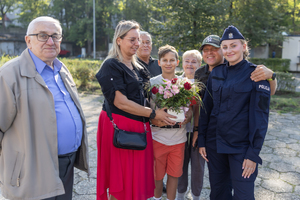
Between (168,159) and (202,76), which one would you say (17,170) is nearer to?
(168,159)

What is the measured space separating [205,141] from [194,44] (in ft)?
28.9

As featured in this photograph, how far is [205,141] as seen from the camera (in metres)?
2.72

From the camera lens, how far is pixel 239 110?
2.31 m

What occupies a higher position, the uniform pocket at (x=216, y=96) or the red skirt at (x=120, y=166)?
the uniform pocket at (x=216, y=96)

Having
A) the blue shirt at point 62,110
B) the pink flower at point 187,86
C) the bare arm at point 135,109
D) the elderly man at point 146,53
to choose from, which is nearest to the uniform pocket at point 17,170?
the blue shirt at point 62,110

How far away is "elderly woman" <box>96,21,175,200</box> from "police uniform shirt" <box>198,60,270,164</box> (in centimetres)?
59

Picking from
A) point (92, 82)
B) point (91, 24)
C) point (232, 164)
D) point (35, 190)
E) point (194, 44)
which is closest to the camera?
point (35, 190)

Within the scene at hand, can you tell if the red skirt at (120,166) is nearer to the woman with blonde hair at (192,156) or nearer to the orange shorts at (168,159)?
the orange shorts at (168,159)

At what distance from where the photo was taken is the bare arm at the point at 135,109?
2529 millimetres

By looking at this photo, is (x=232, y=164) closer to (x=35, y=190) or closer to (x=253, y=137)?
(x=253, y=137)

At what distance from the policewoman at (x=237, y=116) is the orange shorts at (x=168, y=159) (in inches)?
18.6

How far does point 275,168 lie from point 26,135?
420 centimetres

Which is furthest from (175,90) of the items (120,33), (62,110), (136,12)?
(136,12)

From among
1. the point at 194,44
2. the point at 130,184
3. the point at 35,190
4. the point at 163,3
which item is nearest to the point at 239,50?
the point at 130,184
